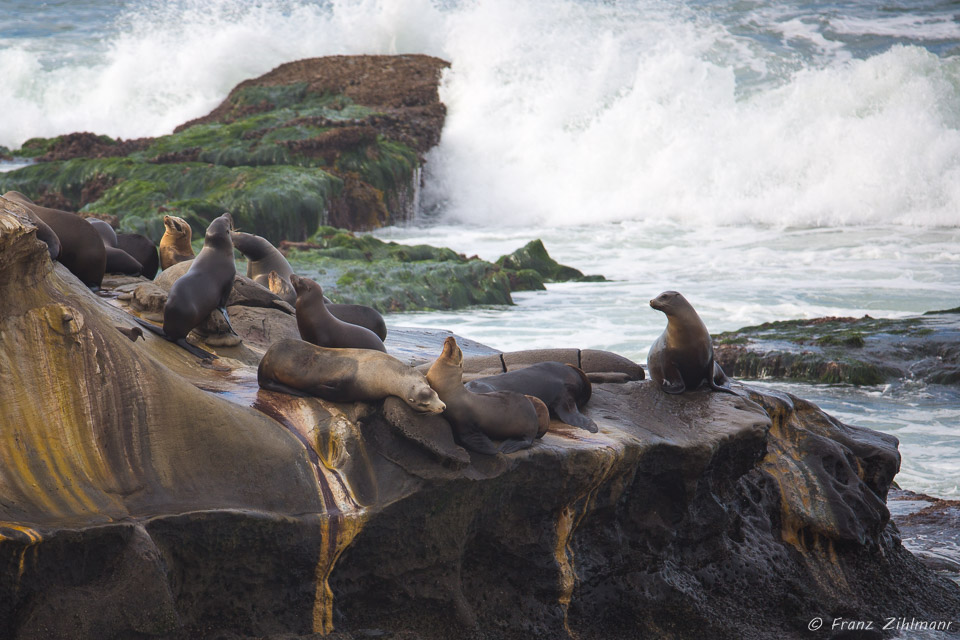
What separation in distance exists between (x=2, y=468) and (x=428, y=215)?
21533 millimetres

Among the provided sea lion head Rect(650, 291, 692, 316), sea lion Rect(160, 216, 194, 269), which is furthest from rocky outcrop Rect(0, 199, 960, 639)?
sea lion Rect(160, 216, 194, 269)

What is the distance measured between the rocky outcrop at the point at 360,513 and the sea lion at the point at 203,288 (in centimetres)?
28

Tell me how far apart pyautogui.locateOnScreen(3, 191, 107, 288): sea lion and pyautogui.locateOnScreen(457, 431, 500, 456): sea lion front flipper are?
10.2ft

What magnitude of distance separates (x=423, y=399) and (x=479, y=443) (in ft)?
1.17

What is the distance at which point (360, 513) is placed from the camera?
4473 millimetres

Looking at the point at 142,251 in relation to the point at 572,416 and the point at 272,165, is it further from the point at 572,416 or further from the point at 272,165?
the point at 272,165

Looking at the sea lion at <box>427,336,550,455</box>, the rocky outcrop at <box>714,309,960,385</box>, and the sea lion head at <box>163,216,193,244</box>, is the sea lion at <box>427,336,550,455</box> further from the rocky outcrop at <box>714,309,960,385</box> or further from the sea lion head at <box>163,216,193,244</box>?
the rocky outcrop at <box>714,309,960,385</box>

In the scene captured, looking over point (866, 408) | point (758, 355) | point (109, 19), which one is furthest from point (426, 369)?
point (109, 19)

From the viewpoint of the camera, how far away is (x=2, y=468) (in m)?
4.03

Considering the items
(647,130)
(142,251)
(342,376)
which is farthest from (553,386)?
(647,130)

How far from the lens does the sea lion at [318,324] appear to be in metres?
5.89

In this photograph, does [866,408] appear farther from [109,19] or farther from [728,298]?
[109,19]

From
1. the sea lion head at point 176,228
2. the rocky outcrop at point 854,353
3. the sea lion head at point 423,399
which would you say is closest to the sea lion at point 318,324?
the sea lion head at point 423,399

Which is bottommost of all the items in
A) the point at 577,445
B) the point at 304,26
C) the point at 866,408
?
the point at 866,408
